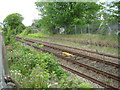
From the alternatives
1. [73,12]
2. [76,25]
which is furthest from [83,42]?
[73,12]

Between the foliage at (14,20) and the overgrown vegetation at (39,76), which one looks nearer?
the overgrown vegetation at (39,76)

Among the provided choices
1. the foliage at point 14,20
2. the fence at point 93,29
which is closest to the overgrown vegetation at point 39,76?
the foliage at point 14,20

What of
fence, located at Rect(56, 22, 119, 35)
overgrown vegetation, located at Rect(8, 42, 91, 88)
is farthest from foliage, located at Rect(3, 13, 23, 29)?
fence, located at Rect(56, 22, 119, 35)

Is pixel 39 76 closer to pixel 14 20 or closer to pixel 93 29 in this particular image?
pixel 14 20

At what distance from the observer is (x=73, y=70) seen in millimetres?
3816

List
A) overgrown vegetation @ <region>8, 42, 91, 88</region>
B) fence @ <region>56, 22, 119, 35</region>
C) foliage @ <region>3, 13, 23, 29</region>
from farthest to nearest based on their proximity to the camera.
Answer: fence @ <region>56, 22, 119, 35</region>
foliage @ <region>3, 13, 23, 29</region>
overgrown vegetation @ <region>8, 42, 91, 88</region>

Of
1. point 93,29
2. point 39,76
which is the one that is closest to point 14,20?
point 39,76

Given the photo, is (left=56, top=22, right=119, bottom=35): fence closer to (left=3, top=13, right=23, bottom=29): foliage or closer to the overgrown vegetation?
the overgrown vegetation

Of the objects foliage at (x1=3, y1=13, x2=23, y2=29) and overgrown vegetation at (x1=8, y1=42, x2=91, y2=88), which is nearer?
overgrown vegetation at (x1=8, y1=42, x2=91, y2=88)

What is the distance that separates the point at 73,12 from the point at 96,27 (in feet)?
5.93

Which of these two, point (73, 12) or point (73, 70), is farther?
point (73, 12)

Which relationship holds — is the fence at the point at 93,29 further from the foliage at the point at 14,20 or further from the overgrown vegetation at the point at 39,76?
the foliage at the point at 14,20

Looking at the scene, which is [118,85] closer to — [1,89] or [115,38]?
[1,89]

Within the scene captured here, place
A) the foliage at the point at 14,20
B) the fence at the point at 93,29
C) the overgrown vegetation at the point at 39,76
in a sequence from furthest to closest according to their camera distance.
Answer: the fence at the point at 93,29 → the foliage at the point at 14,20 → the overgrown vegetation at the point at 39,76
